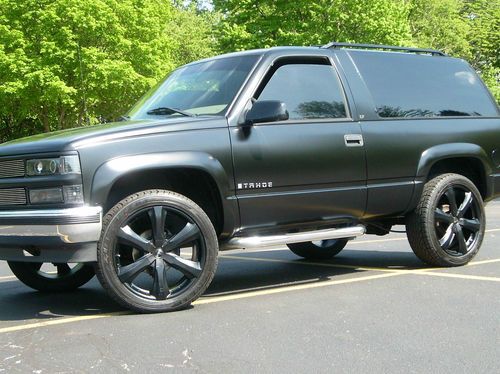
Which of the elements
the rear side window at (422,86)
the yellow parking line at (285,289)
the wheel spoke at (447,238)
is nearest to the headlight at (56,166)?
the yellow parking line at (285,289)

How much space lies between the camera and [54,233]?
15.0 ft

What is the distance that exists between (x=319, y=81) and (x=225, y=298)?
6.65ft

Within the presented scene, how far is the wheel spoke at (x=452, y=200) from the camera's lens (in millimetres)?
6734

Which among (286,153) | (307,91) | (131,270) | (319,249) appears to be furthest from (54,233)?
(319,249)

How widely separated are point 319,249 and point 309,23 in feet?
79.6

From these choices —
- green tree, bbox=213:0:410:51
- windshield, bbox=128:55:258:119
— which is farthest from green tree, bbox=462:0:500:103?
windshield, bbox=128:55:258:119

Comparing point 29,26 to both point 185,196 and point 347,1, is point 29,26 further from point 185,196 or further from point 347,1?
point 185,196

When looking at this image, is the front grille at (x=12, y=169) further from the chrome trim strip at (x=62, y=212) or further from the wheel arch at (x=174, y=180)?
the wheel arch at (x=174, y=180)

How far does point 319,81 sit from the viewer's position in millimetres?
6000

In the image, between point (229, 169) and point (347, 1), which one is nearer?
point (229, 169)

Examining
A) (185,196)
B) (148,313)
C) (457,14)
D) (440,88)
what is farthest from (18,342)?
(457,14)

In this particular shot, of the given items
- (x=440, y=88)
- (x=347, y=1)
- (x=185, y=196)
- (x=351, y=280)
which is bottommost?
(x=351, y=280)

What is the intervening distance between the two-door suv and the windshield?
A: 0.02 metres

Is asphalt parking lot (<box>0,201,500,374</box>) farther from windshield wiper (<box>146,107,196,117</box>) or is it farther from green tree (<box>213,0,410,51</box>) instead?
green tree (<box>213,0,410,51</box>)
